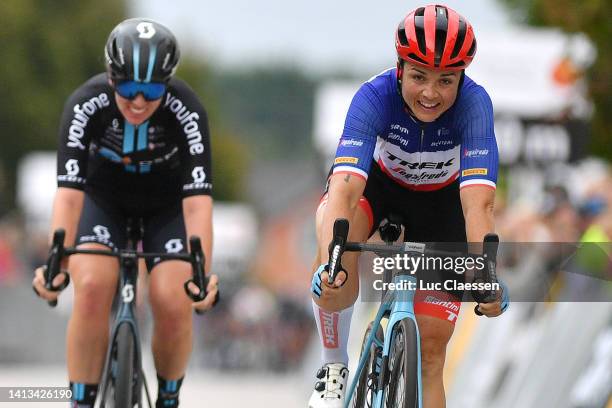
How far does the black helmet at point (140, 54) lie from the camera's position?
7.27 metres

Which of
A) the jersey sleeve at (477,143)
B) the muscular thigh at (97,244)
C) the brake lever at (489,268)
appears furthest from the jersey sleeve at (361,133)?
the muscular thigh at (97,244)

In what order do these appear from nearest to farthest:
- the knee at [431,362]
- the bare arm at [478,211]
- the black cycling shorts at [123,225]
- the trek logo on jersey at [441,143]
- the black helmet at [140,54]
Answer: the bare arm at [478,211] → the knee at [431,362] → the trek logo on jersey at [441,143] → the black helmet at [140,54] → the black cycling shorts at [123,225]

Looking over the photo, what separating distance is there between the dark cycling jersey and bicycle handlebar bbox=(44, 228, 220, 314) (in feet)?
1.52

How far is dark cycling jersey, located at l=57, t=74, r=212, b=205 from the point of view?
24.4 feet

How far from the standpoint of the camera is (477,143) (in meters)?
6.57

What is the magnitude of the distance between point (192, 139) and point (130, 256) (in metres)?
0.76

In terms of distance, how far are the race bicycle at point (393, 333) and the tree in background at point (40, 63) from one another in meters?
55.5

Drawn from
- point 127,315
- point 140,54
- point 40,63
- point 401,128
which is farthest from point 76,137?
point 40,63

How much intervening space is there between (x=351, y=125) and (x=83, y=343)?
77.5 inches

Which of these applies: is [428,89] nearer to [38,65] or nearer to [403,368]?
[403,368]

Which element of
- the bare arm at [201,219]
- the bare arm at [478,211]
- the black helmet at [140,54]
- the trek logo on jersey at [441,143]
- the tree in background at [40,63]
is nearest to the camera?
the bare arm at [478,211]

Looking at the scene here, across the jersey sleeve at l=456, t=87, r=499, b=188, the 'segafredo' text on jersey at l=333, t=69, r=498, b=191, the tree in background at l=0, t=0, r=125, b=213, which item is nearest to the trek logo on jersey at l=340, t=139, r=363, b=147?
the 'segafredo' text on jersey at l=333, t=69, r=498, b=191

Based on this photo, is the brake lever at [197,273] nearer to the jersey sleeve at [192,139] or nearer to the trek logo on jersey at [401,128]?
the jersey sleeve at [192,139]

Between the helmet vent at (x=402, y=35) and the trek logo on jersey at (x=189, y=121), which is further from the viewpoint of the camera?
the trek logo on jersey at (x=189, y=121)
